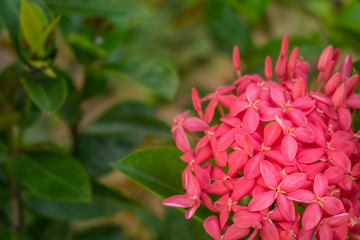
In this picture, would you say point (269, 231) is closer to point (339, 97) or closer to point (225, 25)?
point (339, 97)

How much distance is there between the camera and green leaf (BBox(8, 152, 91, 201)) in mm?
984

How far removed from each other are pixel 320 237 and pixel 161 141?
1.72 metres

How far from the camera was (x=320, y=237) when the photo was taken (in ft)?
2.02

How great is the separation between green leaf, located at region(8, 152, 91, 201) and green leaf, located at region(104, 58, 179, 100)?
265 mm

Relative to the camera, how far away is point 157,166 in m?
0.83

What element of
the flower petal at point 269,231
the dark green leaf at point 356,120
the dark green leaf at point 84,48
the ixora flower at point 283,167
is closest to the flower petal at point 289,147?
the ixora flower at point 283,167

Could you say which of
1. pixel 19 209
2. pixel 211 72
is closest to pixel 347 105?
pixel 19 209

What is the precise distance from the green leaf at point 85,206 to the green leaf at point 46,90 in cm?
33

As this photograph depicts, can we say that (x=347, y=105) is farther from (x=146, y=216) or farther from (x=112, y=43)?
(x=146, y=216)

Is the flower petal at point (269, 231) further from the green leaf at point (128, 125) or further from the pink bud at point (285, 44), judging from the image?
the green leaf at point (128, 125)

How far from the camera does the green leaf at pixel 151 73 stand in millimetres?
1081

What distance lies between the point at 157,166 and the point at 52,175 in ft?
1.09

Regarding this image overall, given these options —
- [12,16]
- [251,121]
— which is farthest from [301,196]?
[12,16]

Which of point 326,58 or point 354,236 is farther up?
point 326,58
